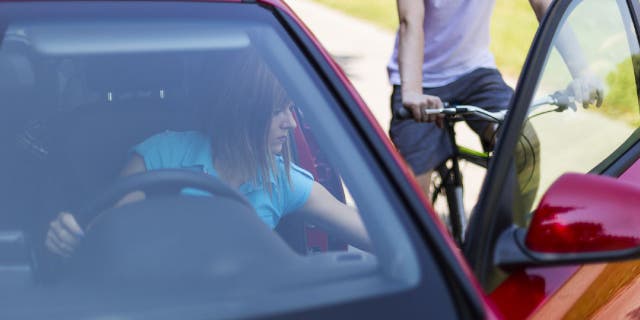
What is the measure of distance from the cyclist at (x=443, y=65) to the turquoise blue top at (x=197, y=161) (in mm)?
1282

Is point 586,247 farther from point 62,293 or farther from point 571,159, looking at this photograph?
point 62,293

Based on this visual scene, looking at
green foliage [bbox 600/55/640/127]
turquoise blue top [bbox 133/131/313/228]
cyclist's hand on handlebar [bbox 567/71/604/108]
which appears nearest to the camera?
turquoise blue top [bbox 133/131/313/228]

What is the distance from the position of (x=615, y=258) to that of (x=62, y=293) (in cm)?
97

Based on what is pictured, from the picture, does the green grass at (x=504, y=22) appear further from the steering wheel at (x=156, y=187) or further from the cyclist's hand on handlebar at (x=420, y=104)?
the steering wheel at (x=156, y=187)

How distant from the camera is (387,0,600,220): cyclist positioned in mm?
3699

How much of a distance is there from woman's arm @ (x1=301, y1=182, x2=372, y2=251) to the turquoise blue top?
0.06 metres

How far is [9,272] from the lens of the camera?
6.50 feet

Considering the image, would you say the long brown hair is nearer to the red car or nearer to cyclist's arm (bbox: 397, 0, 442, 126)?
the red car

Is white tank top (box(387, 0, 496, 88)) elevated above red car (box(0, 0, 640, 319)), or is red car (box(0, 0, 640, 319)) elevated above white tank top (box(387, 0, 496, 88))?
red car (box(0, 0, 640, 319))

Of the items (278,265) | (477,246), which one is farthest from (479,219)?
(278,265)

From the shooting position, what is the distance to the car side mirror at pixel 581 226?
79.2 inches

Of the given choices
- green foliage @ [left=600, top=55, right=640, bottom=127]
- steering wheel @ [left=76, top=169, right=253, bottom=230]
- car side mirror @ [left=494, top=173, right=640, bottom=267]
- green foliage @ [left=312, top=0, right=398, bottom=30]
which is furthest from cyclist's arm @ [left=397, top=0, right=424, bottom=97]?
green foliage @ [left=312, top=0, right=398, bottom=30]

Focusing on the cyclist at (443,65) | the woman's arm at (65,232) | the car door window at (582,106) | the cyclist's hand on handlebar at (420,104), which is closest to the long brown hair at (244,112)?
the woman's arm at (65,232)

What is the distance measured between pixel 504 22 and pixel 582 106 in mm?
A: 10467
